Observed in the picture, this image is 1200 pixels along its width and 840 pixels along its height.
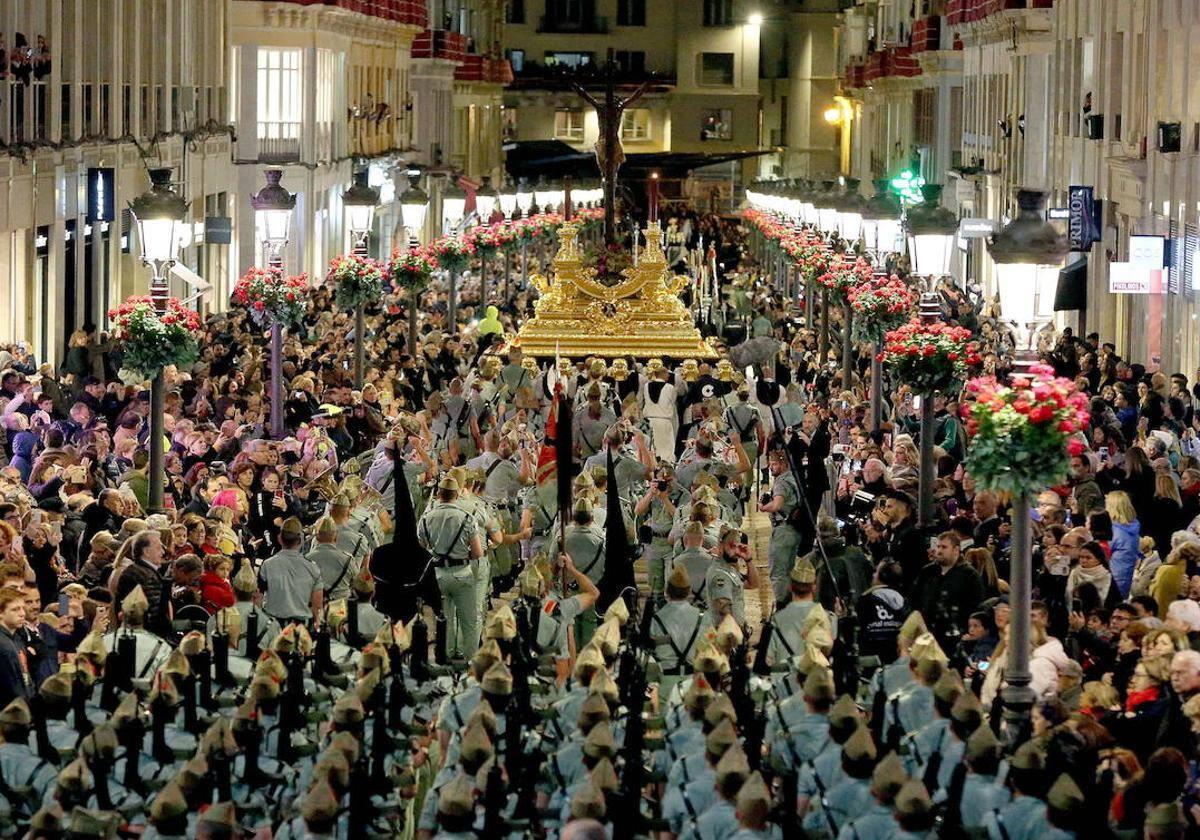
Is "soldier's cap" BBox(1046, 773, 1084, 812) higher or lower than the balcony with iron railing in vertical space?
lower

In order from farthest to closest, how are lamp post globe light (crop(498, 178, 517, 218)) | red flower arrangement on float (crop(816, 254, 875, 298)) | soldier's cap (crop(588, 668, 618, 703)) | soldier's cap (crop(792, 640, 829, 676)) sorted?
lamp post globe light (crop(498, 178, 517, 218)) → red flower arrangement on float (crop(816, 254, 875, 298)) → soldier's cap (crop(792, 640, 829, 676)) → soldier's cap (crop(588, 668, 618, 703))

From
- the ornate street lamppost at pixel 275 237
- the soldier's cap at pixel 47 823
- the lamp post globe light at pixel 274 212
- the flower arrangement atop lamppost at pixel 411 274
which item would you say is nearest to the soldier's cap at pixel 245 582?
the soldier's cap at pixel 47 823

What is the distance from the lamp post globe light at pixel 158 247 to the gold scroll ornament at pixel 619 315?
20.1 metres

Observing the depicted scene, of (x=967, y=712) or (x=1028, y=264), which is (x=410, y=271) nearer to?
(x=1028, y=264)

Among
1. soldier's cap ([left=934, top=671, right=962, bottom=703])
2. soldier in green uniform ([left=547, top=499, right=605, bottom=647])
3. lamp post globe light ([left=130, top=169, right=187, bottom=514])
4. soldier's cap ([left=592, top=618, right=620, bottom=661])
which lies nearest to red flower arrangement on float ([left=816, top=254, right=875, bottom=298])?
lamp post globe light ([left=130, top=169, right=187, bottom=514])

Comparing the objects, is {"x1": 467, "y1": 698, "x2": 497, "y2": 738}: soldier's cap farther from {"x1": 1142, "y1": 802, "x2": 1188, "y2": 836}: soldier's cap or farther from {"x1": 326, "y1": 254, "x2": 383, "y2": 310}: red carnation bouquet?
{"x1": 326, "y1": 254, "x2": 383, "y2": 310}: red carnation bouquet

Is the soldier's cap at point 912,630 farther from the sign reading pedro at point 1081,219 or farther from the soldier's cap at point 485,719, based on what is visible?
the sign reading pedro at point 1081,219

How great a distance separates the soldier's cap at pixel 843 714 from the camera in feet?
44.3

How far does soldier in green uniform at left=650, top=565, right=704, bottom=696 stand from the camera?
16.9 metres

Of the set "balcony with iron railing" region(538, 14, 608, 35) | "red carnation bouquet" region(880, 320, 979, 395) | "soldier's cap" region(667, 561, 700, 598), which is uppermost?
"balcony with iron railing" region(538, 14, 608, 35)

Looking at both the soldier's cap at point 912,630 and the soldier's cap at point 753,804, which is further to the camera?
the soldier's cap at point 912,630

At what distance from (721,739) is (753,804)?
3.61 ft

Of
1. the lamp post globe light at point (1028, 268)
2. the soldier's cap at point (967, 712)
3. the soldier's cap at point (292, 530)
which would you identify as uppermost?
the lamp post globe light at point (1028, 268)

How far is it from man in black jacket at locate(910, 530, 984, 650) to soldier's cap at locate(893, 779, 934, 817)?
589 centimetres
